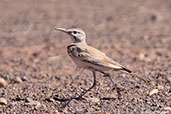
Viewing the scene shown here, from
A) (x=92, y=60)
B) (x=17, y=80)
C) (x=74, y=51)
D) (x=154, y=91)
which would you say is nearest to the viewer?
(x=92, y=60)

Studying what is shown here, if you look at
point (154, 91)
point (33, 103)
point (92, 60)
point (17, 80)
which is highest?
point (92, 60)

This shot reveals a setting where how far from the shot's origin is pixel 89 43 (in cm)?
1216

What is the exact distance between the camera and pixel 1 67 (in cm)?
1016

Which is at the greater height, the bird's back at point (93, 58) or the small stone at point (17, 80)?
the bird's back at point (93, 58)

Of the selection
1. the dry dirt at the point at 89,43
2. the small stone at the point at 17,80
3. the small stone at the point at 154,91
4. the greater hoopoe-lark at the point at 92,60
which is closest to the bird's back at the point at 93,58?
the greater hoopoe-lark at the point at 92,60

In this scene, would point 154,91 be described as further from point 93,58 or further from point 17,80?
point 17,80

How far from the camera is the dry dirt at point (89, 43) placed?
614cm

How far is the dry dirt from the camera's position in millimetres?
6137

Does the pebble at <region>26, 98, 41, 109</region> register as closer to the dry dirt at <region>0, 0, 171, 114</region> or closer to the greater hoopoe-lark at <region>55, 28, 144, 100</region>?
the dry dirt at <region>0, 0, 171, 114</region>

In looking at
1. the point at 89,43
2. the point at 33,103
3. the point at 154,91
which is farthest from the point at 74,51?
the point at 89,43

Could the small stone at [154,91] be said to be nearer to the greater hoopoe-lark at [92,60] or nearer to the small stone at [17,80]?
the greater hoopoe-lark at [92,60]

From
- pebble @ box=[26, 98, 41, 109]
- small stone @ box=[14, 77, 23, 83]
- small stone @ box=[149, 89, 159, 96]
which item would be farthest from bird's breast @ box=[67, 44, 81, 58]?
small stone @ box=[14, 77, 23, 83]

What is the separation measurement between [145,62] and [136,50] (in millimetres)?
1346

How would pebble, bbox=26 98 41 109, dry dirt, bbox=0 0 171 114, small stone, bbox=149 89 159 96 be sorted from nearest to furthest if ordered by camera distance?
pebble, bbox=26 98 41 109
dry dirt, bbox=0 0 171 114
small stone, bbox=149 89 159 96
